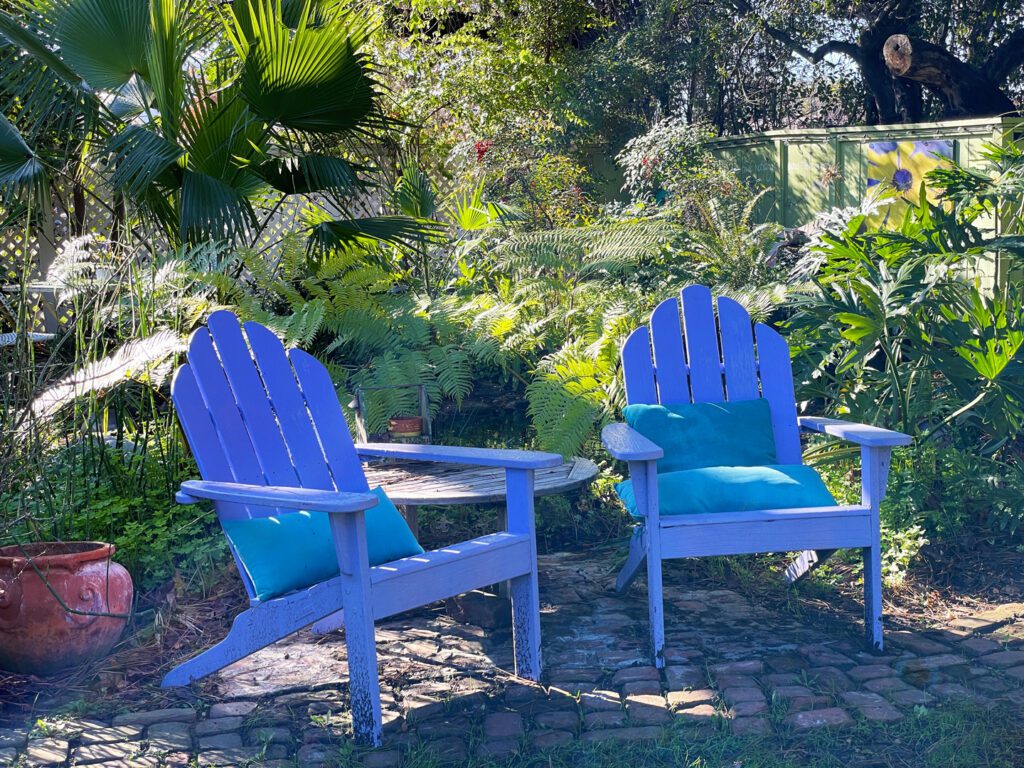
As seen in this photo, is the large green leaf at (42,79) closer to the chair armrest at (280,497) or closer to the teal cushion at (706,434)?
the chair armrest at (280,497)

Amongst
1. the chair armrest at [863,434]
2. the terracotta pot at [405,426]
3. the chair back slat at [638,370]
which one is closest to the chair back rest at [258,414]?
the terracotta pot at [405,426]

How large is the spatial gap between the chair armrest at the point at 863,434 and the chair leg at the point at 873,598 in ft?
1.07

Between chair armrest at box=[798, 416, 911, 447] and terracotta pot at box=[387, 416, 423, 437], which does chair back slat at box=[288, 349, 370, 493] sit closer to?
terracotta pot at box=[387, 416, 423, 437]

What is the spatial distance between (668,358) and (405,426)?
1044 mm

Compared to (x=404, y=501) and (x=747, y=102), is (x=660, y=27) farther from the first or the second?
(x=404, y=501)

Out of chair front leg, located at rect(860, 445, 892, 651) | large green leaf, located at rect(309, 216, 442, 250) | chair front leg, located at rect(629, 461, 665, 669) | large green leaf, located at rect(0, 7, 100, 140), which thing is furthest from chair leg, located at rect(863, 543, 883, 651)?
large green leaf, located at rect(0, 7, 100, 140)

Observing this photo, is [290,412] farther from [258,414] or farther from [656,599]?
[656,599]

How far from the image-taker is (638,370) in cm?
372

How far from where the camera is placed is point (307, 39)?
16.0ft

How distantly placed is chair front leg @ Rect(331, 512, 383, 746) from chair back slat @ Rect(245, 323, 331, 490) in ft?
2.17

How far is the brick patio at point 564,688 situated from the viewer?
2.53 m

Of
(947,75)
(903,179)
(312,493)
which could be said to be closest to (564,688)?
(312,493)

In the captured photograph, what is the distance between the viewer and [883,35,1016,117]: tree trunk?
36.2 ft

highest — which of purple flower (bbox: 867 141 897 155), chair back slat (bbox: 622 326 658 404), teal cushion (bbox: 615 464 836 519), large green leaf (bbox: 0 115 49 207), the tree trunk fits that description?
the tree trunk
